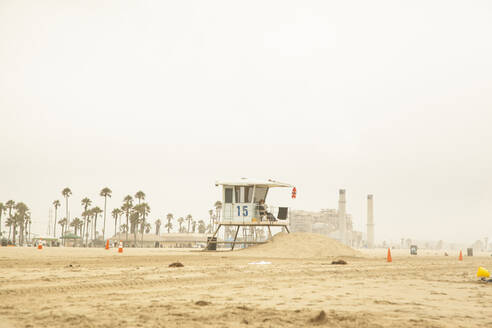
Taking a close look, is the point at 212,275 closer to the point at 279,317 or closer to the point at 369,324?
the point at 279,317

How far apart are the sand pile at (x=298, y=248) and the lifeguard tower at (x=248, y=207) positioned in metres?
1.91

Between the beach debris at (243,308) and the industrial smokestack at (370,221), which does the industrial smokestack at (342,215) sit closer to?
the industrial smokestack at (370,221)

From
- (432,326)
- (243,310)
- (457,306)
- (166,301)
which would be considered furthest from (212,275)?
(432,326)

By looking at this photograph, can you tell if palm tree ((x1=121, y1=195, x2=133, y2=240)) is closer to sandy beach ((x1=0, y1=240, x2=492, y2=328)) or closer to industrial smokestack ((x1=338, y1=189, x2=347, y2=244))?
industrial smokestack ((x1=338, y1=189, x2=347, y2=244))

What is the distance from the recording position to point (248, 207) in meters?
34.7

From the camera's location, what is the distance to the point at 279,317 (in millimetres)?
7344

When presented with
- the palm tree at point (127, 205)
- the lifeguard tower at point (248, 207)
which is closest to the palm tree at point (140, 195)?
the palm tree at point (127, 205)

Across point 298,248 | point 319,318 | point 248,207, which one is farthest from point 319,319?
point 248,207

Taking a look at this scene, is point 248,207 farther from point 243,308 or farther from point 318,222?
point 318,222

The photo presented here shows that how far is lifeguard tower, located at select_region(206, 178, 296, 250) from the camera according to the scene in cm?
3450

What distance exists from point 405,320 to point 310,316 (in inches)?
56.8

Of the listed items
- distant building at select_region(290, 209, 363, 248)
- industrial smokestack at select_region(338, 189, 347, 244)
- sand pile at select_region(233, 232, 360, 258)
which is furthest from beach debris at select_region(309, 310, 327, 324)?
distant building at select_region(290, 209, 363, 248)

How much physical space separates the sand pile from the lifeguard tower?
191 cm

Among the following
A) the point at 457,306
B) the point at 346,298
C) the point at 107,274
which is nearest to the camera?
the point at 457,306
